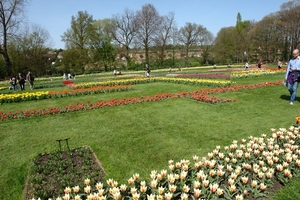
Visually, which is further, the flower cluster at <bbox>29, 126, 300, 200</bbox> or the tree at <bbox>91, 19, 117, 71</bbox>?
the tree at <bbox>91, 19, 117, 71</bbox>

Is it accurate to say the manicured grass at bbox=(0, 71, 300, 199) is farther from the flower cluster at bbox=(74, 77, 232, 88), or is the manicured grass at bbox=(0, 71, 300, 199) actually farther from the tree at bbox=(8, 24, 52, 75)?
the tree at bbox=(8, 24, 52, 75)

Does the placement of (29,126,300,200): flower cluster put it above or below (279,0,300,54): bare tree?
below

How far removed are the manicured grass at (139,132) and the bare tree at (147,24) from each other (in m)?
45.6

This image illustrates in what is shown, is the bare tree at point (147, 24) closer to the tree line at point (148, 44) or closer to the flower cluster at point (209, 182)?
the tree line at point (148, 44)

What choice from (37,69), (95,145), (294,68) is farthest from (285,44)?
(95,145)

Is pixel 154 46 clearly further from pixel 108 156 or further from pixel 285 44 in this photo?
pixel 108 156

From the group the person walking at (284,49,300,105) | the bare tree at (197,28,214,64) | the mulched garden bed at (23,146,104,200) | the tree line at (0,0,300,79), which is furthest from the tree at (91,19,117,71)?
the mulched garden bed at (23,146,104,200)

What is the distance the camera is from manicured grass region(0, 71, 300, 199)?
15.0ft

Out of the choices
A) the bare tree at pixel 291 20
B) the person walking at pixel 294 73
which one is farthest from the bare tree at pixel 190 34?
the person walking at pixel 294 73

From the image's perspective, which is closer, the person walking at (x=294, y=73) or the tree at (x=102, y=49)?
the person walking at (x=294, y=73)

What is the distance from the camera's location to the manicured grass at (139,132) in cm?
457

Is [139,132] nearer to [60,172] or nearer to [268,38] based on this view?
[60,172]

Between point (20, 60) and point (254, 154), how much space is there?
4869 centimetres

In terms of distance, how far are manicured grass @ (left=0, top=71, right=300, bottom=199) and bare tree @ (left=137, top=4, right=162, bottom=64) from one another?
4565 centimetres
